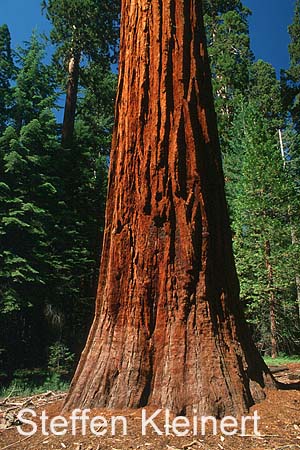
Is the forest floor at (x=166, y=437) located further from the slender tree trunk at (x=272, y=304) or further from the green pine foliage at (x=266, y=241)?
the green pine foliage at (x=266, y=241)

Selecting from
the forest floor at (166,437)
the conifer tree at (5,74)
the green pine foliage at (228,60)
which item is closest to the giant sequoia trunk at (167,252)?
the forest floor at (166,437)

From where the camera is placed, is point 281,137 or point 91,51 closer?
point 91,51

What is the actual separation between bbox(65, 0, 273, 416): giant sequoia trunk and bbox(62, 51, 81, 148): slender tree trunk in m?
11.5

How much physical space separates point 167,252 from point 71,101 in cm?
1422

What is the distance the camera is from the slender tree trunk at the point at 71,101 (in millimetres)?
15837

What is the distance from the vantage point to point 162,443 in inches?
120

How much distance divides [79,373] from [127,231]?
128 centimetres

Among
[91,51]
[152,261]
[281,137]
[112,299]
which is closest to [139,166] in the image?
[152,261]

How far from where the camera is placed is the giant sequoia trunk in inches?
145

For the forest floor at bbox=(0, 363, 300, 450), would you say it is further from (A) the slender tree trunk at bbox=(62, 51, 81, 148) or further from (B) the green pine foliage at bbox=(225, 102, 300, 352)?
(A) the slender tree trunk at bbox=(62, 51, 81, 148)

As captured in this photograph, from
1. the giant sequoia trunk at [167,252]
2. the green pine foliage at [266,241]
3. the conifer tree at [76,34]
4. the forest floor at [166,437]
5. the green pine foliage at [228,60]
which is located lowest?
the forest floor at [166,437]

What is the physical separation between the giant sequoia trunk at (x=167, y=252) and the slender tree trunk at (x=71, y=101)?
11460mm

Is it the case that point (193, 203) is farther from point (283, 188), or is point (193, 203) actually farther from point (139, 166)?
point (283, 188)

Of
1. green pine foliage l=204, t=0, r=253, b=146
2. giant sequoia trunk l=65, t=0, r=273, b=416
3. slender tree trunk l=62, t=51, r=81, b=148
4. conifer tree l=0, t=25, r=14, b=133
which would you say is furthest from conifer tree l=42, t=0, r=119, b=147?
giant sequoia trunk l=65, t=0, r=273, b=416
